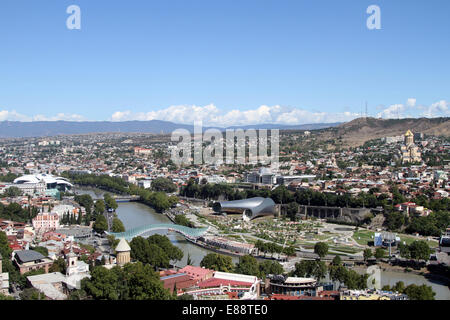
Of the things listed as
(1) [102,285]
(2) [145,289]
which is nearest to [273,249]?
(1) [102,285]

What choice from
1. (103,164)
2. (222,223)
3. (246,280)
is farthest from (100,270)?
(103,164)

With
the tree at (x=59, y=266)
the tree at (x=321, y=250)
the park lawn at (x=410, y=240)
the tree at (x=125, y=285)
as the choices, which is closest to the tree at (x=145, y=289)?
the tree at (x=125, y=285)

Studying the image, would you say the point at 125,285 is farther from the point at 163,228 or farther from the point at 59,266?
the point at 163,228

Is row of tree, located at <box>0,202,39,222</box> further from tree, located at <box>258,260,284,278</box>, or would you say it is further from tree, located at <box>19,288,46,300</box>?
tree, located at <box>258,260,284,278</box>


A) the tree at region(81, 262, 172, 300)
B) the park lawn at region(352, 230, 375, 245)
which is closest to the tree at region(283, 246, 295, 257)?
the park lawn at region(352, 230, 375, 245)
